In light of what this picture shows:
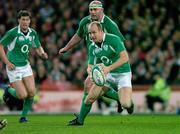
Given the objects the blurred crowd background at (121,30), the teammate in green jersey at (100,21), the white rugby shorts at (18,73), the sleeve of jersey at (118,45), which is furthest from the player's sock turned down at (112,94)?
the blurred crowd background at (121,30)

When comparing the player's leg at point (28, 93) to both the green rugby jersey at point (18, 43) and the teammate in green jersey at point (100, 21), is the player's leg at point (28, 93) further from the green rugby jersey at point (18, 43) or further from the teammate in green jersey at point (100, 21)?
the teammate in green jersey at point (100, 21)

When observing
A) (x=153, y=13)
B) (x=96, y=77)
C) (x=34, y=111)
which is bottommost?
(x=34, y=111)

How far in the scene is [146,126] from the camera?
44.3 feet

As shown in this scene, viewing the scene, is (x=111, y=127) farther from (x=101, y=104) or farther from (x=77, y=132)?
(x=101, y=104)

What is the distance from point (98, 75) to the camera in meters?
12.3

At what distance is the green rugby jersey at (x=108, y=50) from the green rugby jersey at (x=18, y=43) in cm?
215

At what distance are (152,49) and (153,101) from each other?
80.7 inches

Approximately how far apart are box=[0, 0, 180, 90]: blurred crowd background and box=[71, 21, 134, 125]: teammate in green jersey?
9193 millimetres

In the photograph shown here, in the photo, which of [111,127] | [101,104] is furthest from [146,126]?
[101,104]

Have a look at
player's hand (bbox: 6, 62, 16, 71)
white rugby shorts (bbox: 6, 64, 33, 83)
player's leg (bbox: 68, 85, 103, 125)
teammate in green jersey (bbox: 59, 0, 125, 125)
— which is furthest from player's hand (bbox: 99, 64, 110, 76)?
white rugby shorts (bbox: 6, 64, 33, 83)

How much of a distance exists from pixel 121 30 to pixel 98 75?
1238 centimetres

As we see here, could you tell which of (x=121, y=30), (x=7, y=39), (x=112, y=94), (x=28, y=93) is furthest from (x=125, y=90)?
(x=121, y=30)

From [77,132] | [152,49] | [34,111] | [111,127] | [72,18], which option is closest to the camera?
[77,132]

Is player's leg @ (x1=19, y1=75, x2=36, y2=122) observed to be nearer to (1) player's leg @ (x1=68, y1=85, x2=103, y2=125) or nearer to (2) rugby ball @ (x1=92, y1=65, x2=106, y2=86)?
(1) player's leg @ (x1=68, y1=85, x2=103, y2=125)
